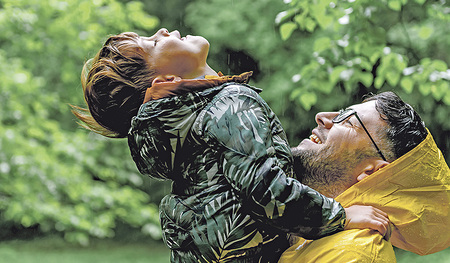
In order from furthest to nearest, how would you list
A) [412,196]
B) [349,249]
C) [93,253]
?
[93,253] < [412,196] < [349,249]

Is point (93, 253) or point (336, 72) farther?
point (93, 253)

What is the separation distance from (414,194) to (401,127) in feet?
0.86

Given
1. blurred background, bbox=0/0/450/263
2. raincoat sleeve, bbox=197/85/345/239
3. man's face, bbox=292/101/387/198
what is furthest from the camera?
blurred background, bbox=0/0/450/263

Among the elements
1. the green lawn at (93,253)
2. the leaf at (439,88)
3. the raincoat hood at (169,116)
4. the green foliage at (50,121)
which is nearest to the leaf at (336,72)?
the leaf at (439,88)

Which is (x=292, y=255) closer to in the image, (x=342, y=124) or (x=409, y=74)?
(x=342, y=124)

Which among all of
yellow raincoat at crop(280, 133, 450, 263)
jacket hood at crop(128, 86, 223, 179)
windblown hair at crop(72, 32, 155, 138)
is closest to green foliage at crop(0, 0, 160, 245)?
windblown hair at crop(72, 32, 155, 138)

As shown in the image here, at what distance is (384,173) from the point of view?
6.66 ft

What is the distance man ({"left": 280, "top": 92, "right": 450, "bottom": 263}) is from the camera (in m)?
2.01

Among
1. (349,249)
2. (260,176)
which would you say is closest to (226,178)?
(260,176)

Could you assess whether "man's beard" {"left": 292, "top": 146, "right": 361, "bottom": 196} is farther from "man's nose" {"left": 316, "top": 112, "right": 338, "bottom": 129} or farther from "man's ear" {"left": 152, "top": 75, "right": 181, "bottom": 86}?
"man's ear" {"left": 152, "top": 75, "right": 181, "bottom": 86}

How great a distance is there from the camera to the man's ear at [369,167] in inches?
82.3

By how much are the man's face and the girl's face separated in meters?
0.53

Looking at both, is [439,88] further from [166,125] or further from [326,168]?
[166,125]

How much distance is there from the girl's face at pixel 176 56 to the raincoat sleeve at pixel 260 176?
303 mm
